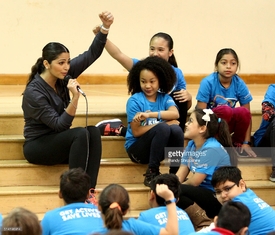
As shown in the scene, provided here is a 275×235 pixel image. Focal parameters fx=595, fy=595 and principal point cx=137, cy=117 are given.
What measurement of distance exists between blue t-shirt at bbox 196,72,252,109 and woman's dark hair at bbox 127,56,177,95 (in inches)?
11.8

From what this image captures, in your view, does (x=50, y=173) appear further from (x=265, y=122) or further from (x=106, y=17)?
(x=265, y=122)

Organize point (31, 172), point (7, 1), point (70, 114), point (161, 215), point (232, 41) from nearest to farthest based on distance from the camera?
point (161, 215), point (70, 114), point (31, 172), point (7, 1), point (232, 41)

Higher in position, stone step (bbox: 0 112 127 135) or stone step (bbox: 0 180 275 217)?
stone step (bbox: 0 112 127 135)

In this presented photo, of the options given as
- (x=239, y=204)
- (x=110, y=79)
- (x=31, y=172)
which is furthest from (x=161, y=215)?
(x=110, y=79)

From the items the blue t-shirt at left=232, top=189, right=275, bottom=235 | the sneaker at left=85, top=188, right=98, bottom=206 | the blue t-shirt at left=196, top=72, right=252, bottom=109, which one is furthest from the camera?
the blue t-shirt at left=196, top=72, right=252, bottom=109

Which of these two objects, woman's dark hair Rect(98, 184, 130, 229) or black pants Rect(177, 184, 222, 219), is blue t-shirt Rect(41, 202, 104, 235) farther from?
black pants Rect(177, 184, 222, 219)

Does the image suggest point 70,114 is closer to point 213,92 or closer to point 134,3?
point 213,92

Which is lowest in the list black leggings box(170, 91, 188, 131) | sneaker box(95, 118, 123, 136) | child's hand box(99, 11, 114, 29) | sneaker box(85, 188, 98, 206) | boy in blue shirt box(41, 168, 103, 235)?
sneaker box(85, 188, 98, 206)

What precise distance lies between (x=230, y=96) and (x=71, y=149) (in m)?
1.26

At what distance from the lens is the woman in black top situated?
350cm

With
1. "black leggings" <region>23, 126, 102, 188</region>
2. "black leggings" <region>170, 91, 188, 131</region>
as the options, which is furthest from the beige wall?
"black leggings" <region>23, 126, 102, 188</region>

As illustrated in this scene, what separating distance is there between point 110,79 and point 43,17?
935 millimetres

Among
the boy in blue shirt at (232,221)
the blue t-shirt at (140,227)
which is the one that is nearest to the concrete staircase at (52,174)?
the blue t-shirt at (140,227)

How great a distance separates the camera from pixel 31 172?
374 centimetres
